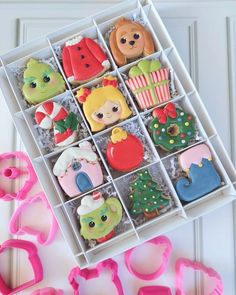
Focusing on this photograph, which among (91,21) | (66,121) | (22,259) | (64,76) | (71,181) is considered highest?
(91,21)

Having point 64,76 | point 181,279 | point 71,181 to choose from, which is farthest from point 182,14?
point 181,279

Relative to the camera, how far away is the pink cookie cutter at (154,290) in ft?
4.07

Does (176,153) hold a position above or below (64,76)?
below

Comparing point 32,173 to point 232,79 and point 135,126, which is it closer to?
point 135,126

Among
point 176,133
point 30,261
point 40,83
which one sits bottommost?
point 30,261

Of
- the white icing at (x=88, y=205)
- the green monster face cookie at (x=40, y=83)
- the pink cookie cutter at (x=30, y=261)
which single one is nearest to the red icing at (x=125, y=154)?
the white icing at (x=88, y=205)

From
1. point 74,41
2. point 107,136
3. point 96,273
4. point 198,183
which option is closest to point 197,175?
point 198,183

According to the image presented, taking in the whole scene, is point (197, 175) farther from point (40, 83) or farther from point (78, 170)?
point (40, 83)

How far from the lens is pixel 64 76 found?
1.25m

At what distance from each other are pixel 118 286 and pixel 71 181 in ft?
1.01

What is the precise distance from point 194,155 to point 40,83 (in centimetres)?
44

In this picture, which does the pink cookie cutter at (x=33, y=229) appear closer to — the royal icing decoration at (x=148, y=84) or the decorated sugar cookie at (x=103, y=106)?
the decorated sugar cookie at (x=103, y=106)

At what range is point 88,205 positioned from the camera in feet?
3.94

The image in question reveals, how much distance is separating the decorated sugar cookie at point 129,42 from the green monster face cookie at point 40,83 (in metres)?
0.17
